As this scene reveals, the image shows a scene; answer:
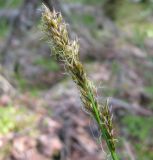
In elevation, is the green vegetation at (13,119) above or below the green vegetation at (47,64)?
below

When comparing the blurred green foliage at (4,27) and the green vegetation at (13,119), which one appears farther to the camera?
the blurred green foliage at (4,27)

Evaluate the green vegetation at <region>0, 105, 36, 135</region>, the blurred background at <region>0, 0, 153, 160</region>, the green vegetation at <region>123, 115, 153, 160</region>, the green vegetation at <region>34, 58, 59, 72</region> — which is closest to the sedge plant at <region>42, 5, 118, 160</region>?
the blurred background at <region>0, 0, 153, 160</region>

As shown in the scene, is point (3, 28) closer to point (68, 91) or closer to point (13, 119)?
point (68, 91)

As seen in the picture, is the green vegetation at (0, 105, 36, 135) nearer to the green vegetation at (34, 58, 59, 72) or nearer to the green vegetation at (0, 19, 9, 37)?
the green vegetation at (34, 58, 59, 72)

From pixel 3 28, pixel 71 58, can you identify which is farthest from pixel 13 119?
pixel 3 28

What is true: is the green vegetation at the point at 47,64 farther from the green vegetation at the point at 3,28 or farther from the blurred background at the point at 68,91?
the green vegetation at the point at 3,28

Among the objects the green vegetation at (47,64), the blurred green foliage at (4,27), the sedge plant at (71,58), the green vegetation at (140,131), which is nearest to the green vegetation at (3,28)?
the blurred green foliage at (4,27)

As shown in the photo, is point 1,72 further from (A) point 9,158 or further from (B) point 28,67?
(A) point 9,158

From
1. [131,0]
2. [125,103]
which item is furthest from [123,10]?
[125,103]
